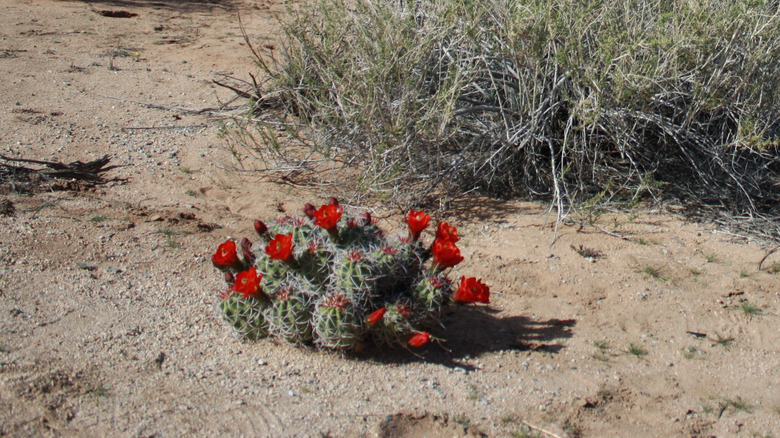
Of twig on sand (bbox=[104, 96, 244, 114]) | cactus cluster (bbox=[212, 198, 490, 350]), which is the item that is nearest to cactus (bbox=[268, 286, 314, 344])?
cactus cluster (bbox=[212, 198, 490, 350])

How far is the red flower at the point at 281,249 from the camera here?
9.36ft

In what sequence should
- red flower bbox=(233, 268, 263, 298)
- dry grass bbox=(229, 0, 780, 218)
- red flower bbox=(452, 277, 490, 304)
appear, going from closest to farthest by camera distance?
red flower bbox=(233, 268, 263, 298) < red flower bbox=(452, 277, 490, 304) < dry grass bbox=(229, 0, 780, 218)

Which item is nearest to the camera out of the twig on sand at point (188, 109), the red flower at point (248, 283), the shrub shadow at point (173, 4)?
the red flower at point (248, 283)

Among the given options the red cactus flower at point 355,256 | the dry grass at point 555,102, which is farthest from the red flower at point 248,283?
the dry grass at point 555,102

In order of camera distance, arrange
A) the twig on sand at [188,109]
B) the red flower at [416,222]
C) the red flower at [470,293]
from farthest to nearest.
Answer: the twig on sand at [188,109] → the red flower at [416,222] → the red flower at [470,293]

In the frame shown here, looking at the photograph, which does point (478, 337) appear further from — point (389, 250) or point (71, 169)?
point (71, 169)

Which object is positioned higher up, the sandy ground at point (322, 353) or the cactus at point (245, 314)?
the cactus at point (245, 314)

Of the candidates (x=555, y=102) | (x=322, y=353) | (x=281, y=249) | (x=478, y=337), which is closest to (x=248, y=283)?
(x=281, y=249)

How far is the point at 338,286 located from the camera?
2.89 metres

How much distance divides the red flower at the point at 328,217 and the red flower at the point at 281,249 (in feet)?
0.45

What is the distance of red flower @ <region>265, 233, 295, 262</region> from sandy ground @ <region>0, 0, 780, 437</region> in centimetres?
46

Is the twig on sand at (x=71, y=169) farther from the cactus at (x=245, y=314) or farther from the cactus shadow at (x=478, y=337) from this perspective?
the cactus shadow at (x=478, y=337)

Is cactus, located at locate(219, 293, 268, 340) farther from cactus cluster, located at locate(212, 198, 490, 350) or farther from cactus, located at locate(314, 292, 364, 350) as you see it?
cactus, located at locate(314, 292, 364, 350)

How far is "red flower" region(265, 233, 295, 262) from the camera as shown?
285 cm
